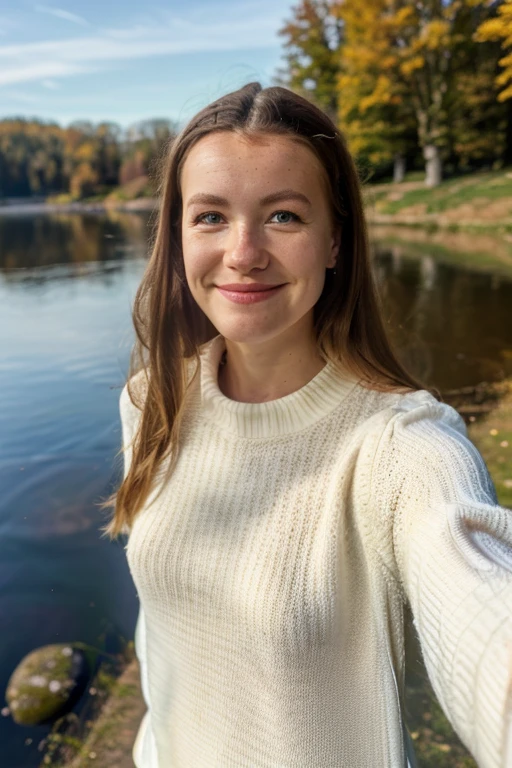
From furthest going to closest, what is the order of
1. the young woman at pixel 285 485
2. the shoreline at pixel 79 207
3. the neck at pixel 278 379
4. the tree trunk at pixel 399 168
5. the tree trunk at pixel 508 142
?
the shoreline at pixel 79 207
the tree trunk at pixel 399 168
the tree trunk at pixel 508 142
the neck at pixel 278 379
the young woman at pixel 285 485

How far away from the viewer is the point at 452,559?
34.3 inches

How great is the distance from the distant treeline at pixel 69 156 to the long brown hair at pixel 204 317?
1320 inches

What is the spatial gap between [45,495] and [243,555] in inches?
144

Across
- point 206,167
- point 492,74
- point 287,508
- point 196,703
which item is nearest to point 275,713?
point 196,703

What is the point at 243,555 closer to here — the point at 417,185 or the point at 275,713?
the point at 275,713

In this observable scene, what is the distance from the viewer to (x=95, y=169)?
3597 cm

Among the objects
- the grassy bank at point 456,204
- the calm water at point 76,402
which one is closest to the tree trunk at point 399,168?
the grassy bank at point 456,204

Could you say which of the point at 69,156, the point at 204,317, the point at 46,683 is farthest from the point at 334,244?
the point at 69,156

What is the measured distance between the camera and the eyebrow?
1.24 m

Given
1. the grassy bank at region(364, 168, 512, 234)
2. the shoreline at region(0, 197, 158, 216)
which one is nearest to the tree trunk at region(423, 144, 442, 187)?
the grassy bank at region(364, 168, 512, 234)

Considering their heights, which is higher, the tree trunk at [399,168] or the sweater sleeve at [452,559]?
the tree trunk at [399,168]

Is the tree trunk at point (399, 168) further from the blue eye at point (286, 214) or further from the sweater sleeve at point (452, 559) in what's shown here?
the sweater sleeve at point (452, 559)

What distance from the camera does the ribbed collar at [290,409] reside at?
1362mm

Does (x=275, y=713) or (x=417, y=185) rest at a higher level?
(x=417, y=185)
